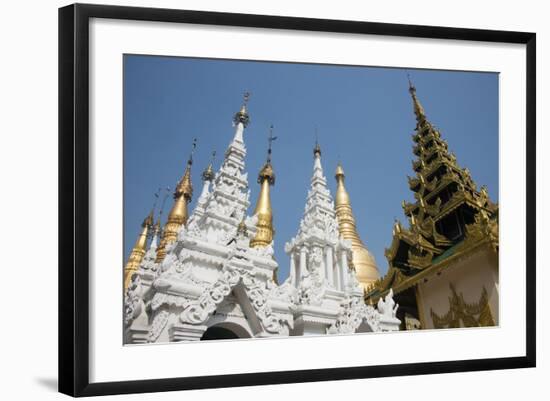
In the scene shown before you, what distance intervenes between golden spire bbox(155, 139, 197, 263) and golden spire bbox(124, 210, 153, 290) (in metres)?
0.13

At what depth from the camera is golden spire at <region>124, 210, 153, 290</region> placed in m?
4.55

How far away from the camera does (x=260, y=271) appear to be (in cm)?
506

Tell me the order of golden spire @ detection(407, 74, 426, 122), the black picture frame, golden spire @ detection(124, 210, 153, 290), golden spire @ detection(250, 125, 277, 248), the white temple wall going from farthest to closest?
1. the white temple wall
2. golden spire @ detection(407, 74, 426, 122)
3. golden spire @ detection(250, 125, 277, 248)
4. golden spire @ detection(124, 210, 153, 290)
5. the black picture frame

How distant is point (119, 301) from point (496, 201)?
2.58m

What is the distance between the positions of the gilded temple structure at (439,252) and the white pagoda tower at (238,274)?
0.76ft

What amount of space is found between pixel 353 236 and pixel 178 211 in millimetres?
1210

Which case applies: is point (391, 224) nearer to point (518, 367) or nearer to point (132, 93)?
point (518, 367)

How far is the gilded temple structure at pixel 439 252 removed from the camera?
17.7ft

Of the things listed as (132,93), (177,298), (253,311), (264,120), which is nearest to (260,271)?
(253,311)

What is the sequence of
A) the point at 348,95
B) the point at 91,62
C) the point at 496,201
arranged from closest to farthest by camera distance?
the point at 91,62, the point at 348,95, the point at 496,201

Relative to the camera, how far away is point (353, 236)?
17.6 ft

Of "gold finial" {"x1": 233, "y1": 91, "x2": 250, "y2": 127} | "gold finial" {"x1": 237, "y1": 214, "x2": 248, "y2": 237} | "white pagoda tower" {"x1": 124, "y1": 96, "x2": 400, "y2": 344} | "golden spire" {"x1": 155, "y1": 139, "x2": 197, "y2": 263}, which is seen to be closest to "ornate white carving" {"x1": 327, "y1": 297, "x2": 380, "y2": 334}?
"white pagoda tower" {"x1": 124, "y1": 96, "x2": 400, "y2": 344}

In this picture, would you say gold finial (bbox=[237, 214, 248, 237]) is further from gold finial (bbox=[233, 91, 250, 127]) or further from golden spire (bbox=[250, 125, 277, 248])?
gold finial (bbox=[233, 91, 250, 127])

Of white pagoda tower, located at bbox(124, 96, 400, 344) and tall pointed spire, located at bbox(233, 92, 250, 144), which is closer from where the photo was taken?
white pagoda tower, located at bbox(124, 96, 400, 344)
